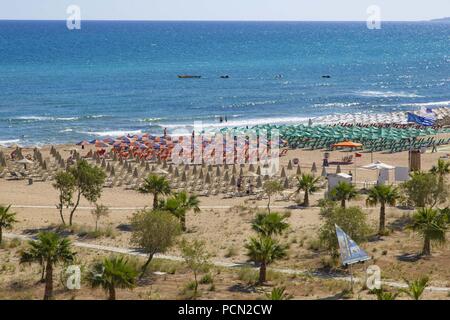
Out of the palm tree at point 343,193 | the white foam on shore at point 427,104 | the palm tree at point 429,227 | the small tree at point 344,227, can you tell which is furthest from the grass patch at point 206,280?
the white foam on shore at point 427,104

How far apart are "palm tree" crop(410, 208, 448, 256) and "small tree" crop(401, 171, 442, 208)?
3.88 meters

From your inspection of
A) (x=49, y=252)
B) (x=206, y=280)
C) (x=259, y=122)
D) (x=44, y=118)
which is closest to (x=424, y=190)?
(x=206, y=280)

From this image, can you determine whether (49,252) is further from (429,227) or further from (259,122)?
(259,122)

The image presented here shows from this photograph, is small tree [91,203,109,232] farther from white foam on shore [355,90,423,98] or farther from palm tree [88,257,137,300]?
white foam on shore [355,90,423,98]

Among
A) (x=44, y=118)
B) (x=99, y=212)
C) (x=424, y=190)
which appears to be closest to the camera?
(x=424, y=190)

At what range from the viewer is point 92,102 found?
86.8 m

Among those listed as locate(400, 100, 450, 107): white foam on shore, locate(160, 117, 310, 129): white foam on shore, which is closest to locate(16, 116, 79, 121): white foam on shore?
locate(160, 117, 310, 129): white foam on shore

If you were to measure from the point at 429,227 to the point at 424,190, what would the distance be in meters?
4.76

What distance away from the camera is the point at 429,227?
26297 mm

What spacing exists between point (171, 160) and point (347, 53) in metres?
138

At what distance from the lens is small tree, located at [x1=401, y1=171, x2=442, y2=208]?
101 ft

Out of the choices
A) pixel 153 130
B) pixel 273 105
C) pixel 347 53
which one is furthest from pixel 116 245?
pixel 347 53

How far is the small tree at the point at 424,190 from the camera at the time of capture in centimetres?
3077
